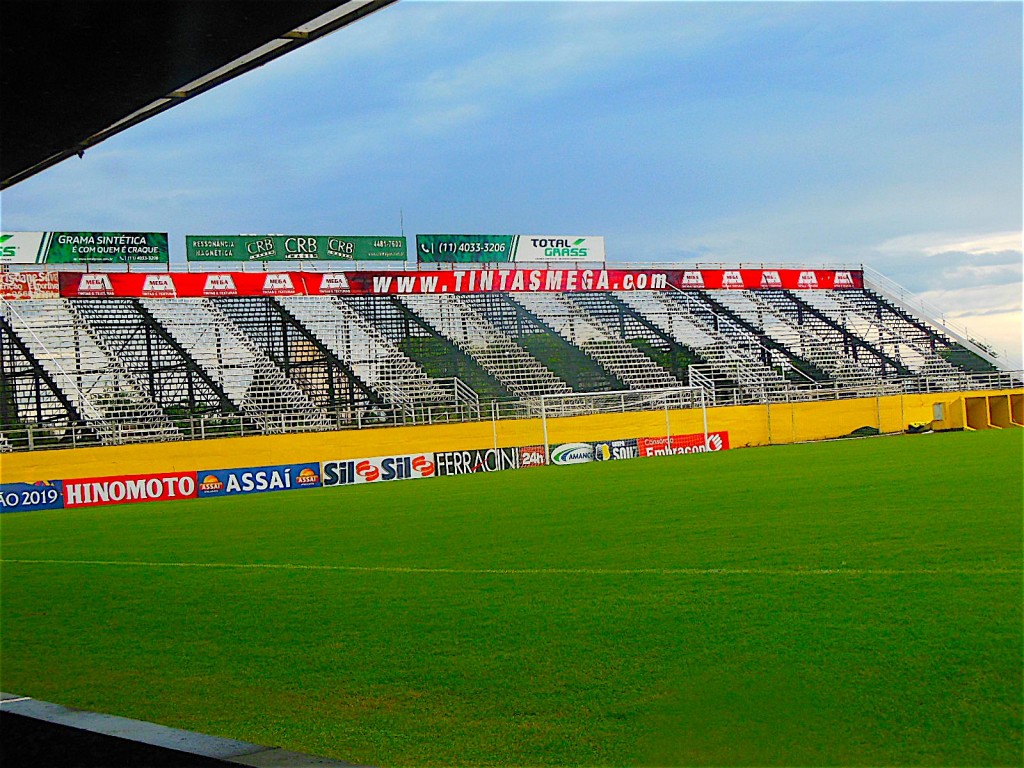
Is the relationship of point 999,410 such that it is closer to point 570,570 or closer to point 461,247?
point 461,247

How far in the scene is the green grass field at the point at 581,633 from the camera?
4.18 metres

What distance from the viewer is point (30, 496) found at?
79.0 feet

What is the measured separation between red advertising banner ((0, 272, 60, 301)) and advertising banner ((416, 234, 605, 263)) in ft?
43.8

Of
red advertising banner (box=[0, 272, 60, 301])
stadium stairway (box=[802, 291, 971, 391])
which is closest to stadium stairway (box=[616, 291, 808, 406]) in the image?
stadium stairway (box=[802, 291, 971, 391])

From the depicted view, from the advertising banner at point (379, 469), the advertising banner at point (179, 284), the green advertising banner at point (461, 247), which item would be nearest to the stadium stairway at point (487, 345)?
the green advertising banner at point (461, 247)

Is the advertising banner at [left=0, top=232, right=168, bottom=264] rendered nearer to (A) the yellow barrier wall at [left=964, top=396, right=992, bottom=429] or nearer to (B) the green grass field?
(A) the yellow barrier wall at [left=964, top=396, right=992, bottom=429]

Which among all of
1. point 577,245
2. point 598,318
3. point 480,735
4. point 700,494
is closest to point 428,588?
point 480,735

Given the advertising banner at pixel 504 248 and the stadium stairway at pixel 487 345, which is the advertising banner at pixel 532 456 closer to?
the stadium stairway at pixel 487 345

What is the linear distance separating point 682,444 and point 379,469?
9278mm

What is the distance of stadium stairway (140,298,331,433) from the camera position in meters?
32.2

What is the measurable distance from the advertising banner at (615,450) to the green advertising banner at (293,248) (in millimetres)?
14853

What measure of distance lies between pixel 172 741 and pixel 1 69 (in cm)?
314

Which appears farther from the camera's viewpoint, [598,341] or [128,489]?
[598,341]

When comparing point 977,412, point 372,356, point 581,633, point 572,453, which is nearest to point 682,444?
point 572,453
